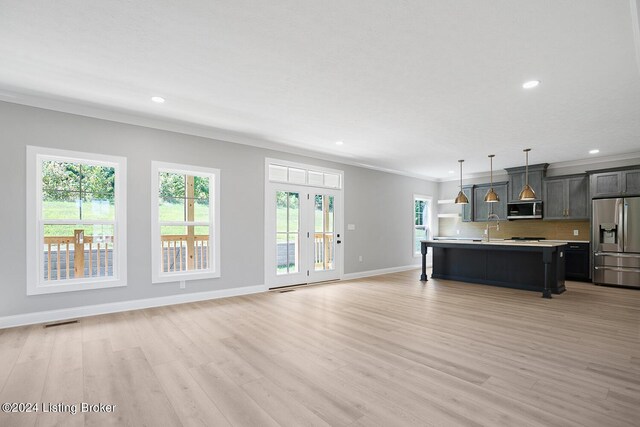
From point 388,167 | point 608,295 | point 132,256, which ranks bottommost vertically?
point 608,295

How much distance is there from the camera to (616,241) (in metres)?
6.26

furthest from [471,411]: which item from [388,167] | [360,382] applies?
[388,167]

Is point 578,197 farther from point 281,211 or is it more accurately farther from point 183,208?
point 183,208

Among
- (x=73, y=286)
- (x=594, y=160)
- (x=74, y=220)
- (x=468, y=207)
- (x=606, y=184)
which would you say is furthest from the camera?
(x=468, y=207)

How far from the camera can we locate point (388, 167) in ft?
26.8

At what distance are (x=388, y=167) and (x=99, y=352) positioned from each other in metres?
6.97

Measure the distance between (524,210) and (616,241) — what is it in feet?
6.23

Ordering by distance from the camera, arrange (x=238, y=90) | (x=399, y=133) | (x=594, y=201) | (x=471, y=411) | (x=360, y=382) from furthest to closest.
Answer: (x=594, y=201) → (x=399, y=133) → (x=238, y=90) → (x=360, y=382) → (x=471, y=411)

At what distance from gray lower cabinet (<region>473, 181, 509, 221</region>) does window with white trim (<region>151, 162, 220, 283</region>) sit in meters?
7.01

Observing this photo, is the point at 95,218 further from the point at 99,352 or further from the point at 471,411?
the point at 471,411

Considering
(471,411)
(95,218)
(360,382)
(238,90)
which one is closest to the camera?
(471,411)

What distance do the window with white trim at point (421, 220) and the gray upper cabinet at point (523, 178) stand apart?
90.7 inches

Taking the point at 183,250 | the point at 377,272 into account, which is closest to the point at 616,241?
the point at 377,272

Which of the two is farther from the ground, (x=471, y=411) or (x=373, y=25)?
(x=373, y=25)
